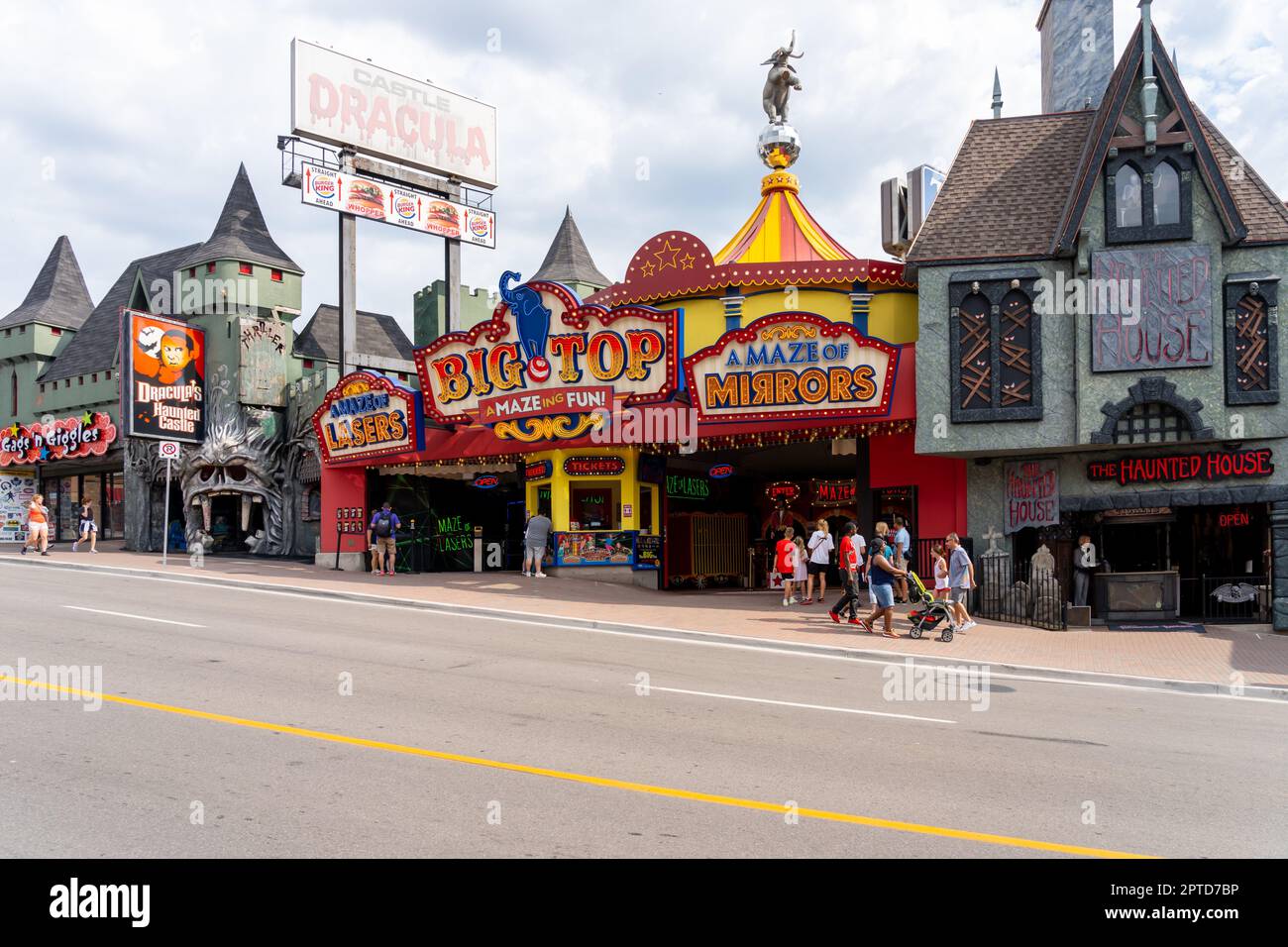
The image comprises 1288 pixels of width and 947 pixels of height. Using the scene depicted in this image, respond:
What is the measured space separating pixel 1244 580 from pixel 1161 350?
4.89 m

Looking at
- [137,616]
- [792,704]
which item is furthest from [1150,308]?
[137,616]

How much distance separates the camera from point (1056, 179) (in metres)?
20.3

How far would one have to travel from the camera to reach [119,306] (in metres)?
40.8

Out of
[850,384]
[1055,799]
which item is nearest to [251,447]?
[850,384]

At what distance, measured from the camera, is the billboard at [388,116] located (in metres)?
32.9

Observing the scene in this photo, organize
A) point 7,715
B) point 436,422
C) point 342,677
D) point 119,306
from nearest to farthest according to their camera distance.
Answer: point 7,715, point 342,677, point 436,422, point 119,306

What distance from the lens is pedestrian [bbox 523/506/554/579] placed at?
76.0 feet

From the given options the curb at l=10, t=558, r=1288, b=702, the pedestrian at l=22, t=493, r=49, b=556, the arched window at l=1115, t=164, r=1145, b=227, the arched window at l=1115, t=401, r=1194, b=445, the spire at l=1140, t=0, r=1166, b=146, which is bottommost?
the curb at l=10, t=558, r=1288, b=702

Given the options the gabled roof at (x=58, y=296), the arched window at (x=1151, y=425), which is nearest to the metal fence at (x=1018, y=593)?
the arched window at (x=1151, y=425)

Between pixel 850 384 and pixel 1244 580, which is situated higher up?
pixel 850 384

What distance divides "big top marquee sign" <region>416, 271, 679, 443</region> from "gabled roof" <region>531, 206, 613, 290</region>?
67.8 feet

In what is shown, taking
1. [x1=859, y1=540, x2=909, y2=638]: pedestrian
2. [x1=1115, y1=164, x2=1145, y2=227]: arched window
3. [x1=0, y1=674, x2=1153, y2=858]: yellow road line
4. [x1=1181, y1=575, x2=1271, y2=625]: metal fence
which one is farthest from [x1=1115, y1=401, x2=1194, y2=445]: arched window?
[x1=0, y1=674, x2=1153, y2=858]: yellow road line

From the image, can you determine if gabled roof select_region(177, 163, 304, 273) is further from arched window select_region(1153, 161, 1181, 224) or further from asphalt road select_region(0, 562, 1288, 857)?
arched window select_region(1153, 161, 1181, 224)
